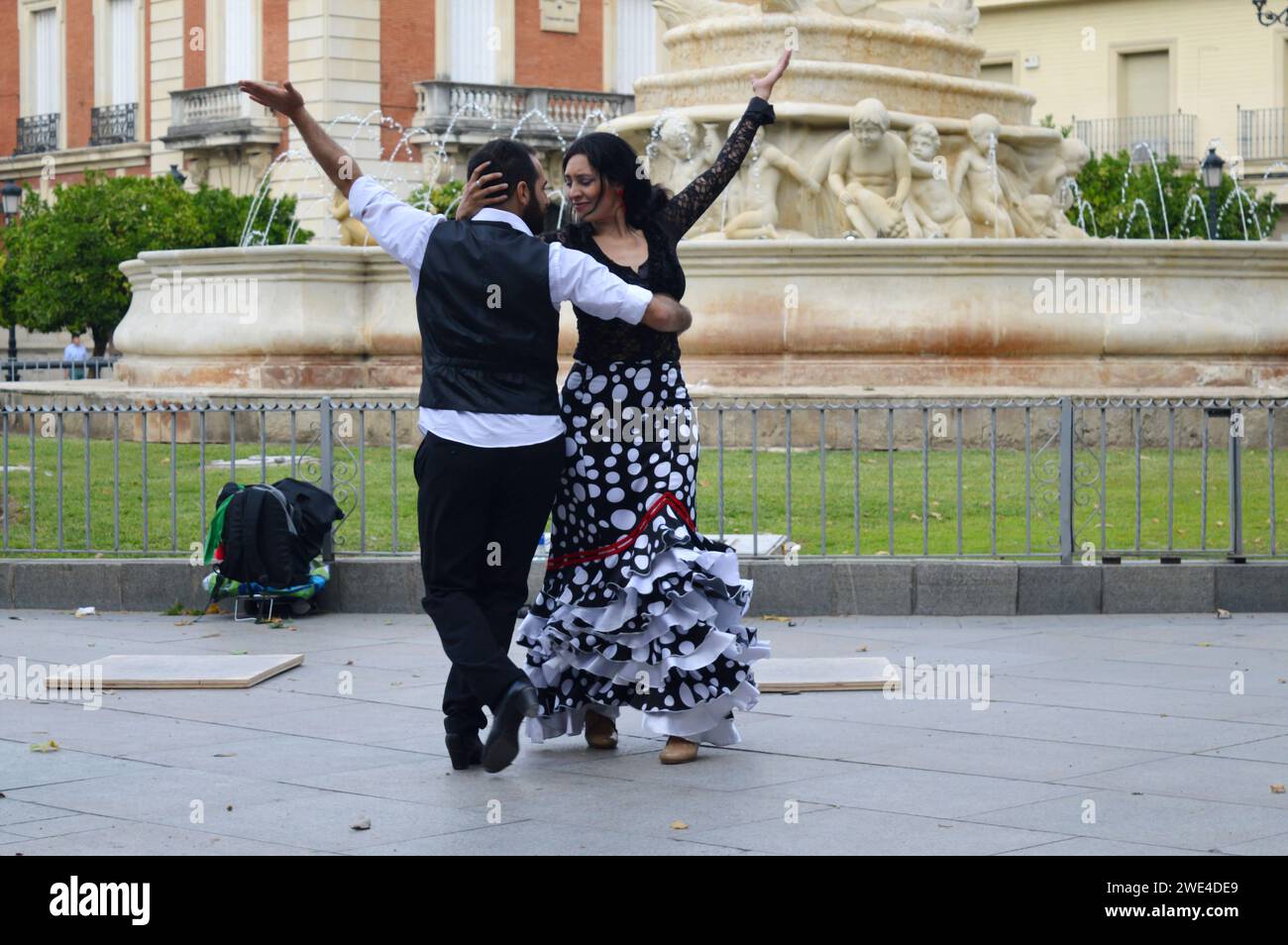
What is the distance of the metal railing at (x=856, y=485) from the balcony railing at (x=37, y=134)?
3758 centimetres

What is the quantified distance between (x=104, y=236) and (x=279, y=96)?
3054cm

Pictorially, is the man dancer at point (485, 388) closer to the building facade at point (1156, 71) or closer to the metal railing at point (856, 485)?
the metal railing at point (856, 485)

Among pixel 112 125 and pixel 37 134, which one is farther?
pixel 37 134

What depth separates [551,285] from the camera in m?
6.13

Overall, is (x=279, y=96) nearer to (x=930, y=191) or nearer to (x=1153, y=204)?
(x=930, y=191)

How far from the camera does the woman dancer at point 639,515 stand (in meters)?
6.48

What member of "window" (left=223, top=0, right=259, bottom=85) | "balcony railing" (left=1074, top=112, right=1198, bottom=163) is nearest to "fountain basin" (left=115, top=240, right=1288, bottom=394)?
"window" (left=223, top=0, right=259, bottom=85)

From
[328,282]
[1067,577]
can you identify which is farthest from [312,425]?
[1067,577]

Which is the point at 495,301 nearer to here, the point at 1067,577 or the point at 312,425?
the point at 1067,577

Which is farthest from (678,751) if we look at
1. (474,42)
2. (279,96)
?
(474,42)

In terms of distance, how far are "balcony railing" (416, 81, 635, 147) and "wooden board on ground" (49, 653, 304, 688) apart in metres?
34.2

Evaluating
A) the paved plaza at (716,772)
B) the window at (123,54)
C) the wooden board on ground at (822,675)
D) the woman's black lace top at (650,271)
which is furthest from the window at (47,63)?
the woman's black lace top at (650,271)

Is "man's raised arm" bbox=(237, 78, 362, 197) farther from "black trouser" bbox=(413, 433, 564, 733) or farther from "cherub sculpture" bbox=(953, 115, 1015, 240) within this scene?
"cherub sculpture" bbox=(953, 115, 1015, 240)

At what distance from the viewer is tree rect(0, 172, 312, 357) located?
35.4 metres
